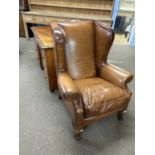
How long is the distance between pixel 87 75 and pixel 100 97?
431mm

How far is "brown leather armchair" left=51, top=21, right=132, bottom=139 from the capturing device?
1.34 metres

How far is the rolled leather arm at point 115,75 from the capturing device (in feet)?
4.87

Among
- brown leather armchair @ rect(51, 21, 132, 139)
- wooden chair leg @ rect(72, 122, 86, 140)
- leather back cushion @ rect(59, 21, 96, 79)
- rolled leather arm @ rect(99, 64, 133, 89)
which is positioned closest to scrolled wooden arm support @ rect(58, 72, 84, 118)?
brown leather armchair @ rect(51, 21, 132, 139)

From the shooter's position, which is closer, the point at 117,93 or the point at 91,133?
the point at 117,93

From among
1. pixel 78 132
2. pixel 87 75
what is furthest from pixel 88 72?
pixel 78 132

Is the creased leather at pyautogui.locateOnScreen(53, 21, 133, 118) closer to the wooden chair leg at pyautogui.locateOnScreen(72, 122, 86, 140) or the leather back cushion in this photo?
the leather back cushion

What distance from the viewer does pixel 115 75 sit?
61.7 inches

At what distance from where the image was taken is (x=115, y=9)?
3477mm

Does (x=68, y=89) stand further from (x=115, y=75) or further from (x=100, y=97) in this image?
(x=115, y=75)

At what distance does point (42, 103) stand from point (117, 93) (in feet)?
3.26

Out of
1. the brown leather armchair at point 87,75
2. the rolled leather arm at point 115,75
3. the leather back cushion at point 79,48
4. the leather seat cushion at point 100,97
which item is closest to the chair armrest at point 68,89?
the brown leather armchair at point 87,75
